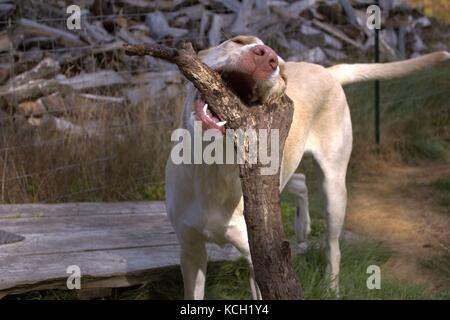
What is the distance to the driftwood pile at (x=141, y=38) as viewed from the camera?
22.3ft

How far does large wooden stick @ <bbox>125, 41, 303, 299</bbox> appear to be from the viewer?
250 centimetres

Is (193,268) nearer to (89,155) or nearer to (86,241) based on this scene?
(86,241)

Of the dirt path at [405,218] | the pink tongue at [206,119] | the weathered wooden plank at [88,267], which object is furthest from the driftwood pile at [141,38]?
the pink tongue at [206,119]

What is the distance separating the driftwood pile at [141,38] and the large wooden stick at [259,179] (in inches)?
125

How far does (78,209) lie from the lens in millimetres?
5430

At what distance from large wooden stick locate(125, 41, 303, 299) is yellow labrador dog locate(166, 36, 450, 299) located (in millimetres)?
102

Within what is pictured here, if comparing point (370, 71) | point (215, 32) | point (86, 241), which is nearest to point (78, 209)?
point (86, 241)

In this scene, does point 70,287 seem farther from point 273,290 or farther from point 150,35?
point 150,35

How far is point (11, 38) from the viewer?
6.73m

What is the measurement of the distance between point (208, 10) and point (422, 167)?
3.09 meters

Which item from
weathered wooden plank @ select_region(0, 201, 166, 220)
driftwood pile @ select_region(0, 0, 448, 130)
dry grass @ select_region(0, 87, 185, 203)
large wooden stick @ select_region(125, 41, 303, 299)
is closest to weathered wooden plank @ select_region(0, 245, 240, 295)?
weathered wooden plank @ select_region(0, 201, 166, 220)

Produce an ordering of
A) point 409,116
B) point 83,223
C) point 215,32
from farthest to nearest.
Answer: point 215,32
point 409,116
point 83,223

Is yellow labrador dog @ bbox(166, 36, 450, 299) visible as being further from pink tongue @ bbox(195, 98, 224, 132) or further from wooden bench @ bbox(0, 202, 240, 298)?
wooden bench @ bbox(0, 202, 240, 298)

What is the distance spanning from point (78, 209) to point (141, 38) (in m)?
3.23
